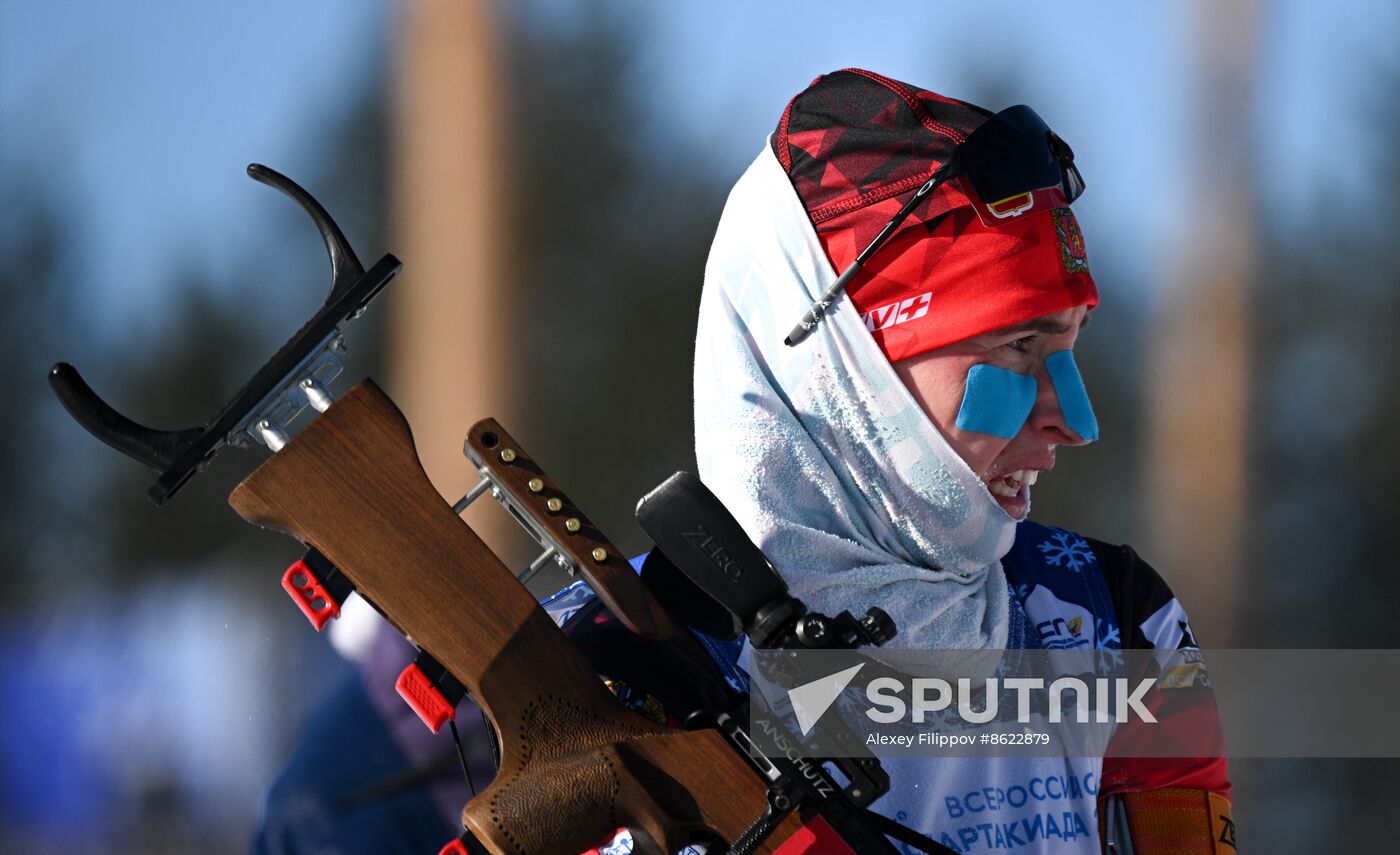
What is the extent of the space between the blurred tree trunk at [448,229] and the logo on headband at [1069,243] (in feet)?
6.14

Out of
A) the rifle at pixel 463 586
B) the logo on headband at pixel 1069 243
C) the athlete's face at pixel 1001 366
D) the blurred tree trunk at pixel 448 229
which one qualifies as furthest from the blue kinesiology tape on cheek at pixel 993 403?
the blurred tree trunk at pixel 448 229

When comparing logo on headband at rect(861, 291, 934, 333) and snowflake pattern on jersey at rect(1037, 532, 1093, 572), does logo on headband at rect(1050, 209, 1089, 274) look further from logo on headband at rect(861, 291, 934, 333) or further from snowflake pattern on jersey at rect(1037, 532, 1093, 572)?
snowflake pattern on jersey at rect(1037, 532, 1093, 572)

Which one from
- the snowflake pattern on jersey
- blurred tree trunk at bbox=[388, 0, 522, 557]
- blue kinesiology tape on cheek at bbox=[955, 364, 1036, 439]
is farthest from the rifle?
blurred tree trunk at bbox=[388, 0, 522, 557]

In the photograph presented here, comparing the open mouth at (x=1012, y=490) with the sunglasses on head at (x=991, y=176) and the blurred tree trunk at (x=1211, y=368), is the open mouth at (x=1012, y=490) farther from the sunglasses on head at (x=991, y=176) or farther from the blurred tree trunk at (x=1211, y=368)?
the blurred tree trunk at (x=1211, y=368)

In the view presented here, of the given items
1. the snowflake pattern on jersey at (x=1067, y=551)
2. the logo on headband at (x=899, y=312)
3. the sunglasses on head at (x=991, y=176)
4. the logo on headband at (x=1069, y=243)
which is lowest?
the snowflake pattern on jersey at (x=1067, y=551)

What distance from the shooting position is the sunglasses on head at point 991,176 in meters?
1.32

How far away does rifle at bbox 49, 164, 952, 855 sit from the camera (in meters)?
0.95

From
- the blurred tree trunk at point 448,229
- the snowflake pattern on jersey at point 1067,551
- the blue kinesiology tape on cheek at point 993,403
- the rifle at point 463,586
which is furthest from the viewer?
the blurred tree trunk at point 448,229

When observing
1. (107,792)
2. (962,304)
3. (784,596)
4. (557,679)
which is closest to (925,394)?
(962,304)

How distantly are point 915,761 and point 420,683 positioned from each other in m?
0.50

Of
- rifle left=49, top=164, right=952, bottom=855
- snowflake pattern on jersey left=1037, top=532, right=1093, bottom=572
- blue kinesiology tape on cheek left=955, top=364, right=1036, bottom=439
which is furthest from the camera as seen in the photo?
snowflake pattern on jersey left=1037, top=532, right=1093, bottom=572

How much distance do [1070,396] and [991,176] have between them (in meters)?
0.21

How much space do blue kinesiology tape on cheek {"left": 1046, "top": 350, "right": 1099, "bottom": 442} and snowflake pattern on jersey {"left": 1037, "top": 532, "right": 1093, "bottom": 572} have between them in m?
0.15

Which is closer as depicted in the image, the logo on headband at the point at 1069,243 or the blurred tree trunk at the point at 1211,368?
the logo on headband at the point at 1069,243
